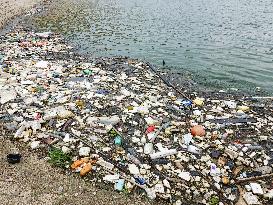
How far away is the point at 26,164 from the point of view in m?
7.88

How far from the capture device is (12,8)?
2569cm

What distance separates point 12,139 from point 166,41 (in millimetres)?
11991

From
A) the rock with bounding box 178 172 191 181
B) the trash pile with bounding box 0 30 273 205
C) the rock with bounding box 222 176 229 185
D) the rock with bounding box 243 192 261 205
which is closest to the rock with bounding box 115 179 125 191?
the trash pile with bounding box 0 30 273 205

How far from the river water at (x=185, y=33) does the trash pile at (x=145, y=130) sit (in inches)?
119

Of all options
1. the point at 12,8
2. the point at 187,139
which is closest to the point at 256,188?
the point at 187,139

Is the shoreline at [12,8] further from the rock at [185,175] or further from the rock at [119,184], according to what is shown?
the rock at [185,175]

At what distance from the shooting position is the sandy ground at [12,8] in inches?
905

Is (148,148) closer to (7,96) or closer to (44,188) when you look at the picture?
(44,188)

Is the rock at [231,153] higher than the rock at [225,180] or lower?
higher

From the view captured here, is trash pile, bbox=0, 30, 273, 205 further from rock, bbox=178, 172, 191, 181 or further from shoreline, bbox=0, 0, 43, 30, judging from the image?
shoreline, bbox=0, 0, 43, 30

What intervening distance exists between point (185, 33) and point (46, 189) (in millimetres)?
15027

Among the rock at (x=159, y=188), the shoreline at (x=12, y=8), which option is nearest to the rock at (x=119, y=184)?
the rock at (x=159, y=188)

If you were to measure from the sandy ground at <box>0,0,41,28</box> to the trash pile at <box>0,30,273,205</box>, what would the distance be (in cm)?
1109

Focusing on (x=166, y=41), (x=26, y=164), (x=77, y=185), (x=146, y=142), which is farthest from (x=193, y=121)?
(x=166, y=41)
